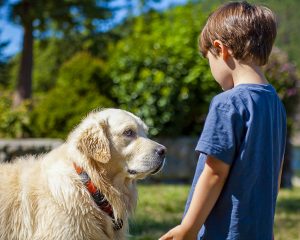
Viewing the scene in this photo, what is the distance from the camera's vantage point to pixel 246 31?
8.93 feet

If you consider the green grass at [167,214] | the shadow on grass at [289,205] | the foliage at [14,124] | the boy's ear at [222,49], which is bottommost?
the shadow on grass at [289,205]

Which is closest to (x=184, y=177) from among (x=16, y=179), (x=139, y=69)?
(x=139, y=69)

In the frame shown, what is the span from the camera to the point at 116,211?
354cm

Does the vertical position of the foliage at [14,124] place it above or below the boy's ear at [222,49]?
below

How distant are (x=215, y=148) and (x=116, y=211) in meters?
1.17

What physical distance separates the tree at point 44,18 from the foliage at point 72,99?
7838 mm

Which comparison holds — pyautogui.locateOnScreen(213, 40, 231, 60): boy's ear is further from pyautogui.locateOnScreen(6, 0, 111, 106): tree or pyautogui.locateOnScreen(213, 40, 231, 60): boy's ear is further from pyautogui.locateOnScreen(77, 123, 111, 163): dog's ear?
pyautogui.locateOnScreen(6, 0, 111, 106): tree

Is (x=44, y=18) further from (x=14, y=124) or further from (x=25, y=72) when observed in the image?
(x=14, y=124)

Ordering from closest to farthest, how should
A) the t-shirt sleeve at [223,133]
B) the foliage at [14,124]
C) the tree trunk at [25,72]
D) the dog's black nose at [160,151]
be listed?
the t-shirt sleeve at [223,133] < the dog's black nose at [160,151] < the foliage at [14,124] < the tree trunk at [25,72]

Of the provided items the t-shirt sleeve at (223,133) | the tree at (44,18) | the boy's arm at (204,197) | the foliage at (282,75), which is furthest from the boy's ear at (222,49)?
the tree at (44,18)

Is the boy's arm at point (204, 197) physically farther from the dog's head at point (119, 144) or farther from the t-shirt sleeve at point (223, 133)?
the dog's head at point (119, 144)

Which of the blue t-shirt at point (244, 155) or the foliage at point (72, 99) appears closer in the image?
the blue t-shirt at point (244, 155)

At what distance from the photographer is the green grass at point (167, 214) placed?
21.3ft

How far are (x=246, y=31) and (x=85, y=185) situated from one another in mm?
1421
